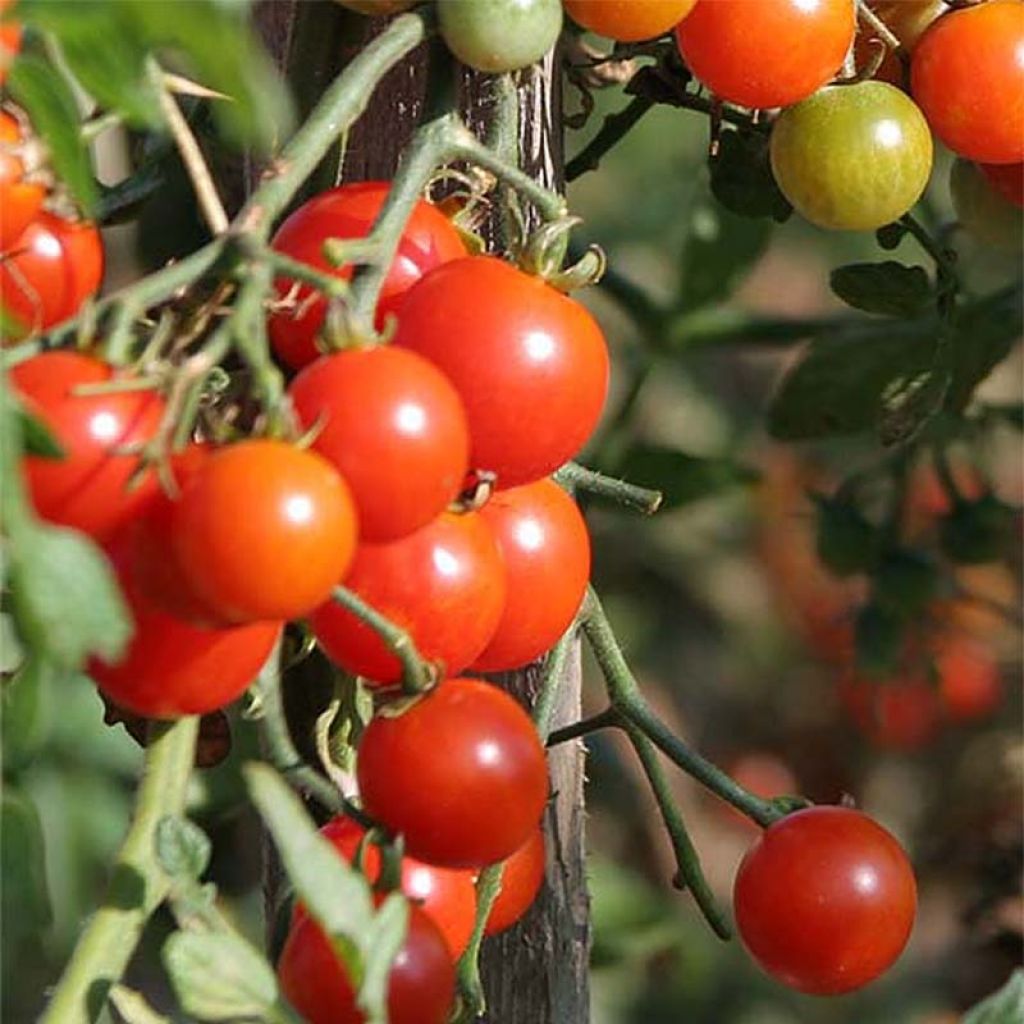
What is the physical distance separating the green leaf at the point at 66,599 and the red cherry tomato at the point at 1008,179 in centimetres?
57

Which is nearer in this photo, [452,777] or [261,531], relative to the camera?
[261,531]

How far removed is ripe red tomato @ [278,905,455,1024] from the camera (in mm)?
729

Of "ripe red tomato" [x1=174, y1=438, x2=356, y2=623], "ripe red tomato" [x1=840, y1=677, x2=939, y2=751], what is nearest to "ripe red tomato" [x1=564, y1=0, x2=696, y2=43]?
"ripe red tomato" [x1=174, y1=438, x2=356, y2=623]

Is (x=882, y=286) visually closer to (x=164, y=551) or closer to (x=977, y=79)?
(x=977, y=79)

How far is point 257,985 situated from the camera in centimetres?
66

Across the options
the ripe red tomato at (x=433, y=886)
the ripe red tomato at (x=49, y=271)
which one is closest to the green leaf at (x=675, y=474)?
the ripe red tomato at (x=433, y=886)

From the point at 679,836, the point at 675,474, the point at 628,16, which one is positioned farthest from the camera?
the point at 675,474

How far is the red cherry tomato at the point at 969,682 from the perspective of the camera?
2.02m

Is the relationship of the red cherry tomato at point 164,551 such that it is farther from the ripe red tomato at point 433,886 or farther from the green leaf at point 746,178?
the green leaf at point 746,178

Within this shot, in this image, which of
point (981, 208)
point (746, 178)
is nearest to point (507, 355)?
point (746, 178)

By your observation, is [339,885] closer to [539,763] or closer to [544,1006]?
[539,763]

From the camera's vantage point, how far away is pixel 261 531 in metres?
0.60

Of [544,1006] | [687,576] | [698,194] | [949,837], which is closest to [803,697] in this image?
[687,576]

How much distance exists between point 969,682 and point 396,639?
1.44 metres
